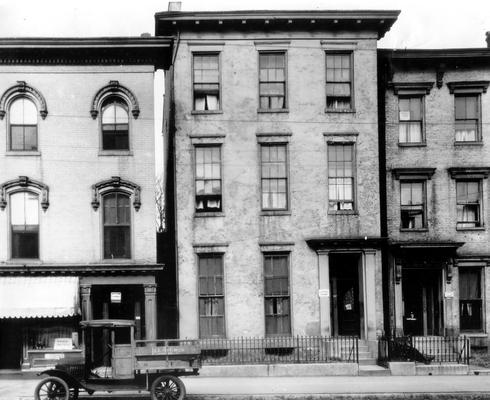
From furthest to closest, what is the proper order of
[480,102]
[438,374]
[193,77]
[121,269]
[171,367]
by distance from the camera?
[480,102], [193,77], [121,269], [438,374], [171,367]

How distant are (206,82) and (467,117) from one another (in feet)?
32.6

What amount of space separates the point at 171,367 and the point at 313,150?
10.8m

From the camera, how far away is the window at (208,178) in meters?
24.2

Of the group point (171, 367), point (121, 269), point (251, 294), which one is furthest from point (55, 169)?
point (171, 367)

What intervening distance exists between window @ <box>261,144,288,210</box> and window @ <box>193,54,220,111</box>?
95.9 inches

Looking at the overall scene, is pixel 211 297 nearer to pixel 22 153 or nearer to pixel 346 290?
pixel 346 290

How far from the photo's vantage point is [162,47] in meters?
23.4

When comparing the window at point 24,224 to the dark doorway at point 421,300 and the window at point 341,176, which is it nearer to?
the window at point 341,176

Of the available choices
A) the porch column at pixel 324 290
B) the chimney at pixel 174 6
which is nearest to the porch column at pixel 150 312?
the porch column at pixel 324 290

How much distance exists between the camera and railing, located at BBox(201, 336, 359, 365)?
23109 mm

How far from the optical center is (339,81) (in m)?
24.6

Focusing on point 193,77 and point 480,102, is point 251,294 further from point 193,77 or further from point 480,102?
point 480,102

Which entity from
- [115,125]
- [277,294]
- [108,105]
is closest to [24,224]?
[115,125]

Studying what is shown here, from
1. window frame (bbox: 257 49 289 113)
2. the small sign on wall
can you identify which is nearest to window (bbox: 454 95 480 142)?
window frame (bbox: 257 49 289 113)
